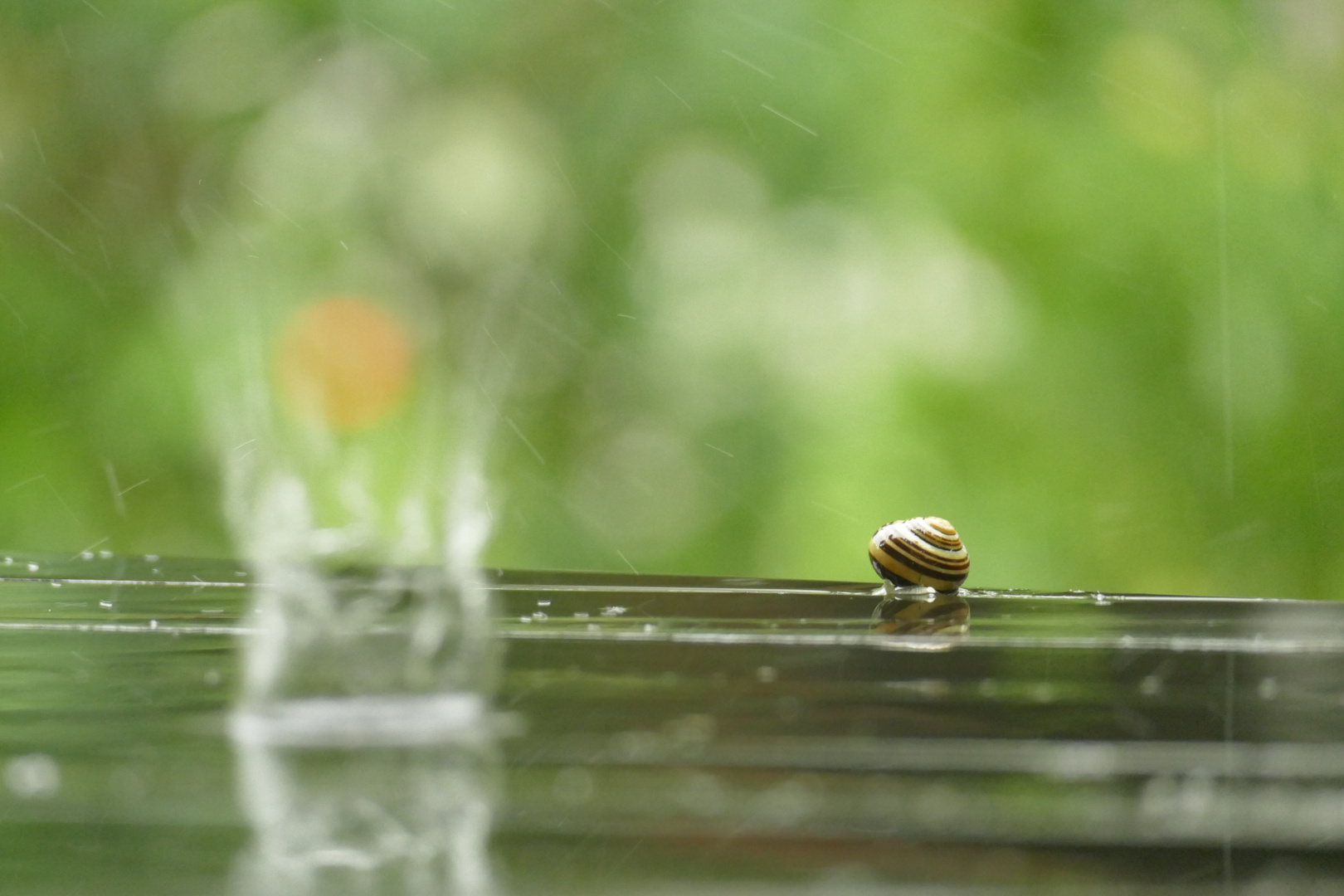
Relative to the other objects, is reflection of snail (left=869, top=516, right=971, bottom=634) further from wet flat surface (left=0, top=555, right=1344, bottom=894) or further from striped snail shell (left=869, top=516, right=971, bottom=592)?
wet flat surface (left=0, top=555, right=1344, bottom=894)

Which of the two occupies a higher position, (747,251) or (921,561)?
(747,251)

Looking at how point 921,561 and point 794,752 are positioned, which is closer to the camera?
point 794,752

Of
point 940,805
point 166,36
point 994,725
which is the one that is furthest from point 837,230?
point 940,805

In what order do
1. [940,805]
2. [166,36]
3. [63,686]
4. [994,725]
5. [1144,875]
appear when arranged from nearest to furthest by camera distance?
[1144,875], [940,805], [994,725], [63,686], [166,36]

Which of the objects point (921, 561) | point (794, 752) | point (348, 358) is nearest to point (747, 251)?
point (348, 358)

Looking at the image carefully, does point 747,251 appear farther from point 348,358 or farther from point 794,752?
point 794,752

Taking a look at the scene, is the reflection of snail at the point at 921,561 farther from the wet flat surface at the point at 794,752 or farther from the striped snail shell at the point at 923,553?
the wet flat surface at the point at 794,752

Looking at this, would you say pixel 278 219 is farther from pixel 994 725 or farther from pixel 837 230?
pixel 994 725
